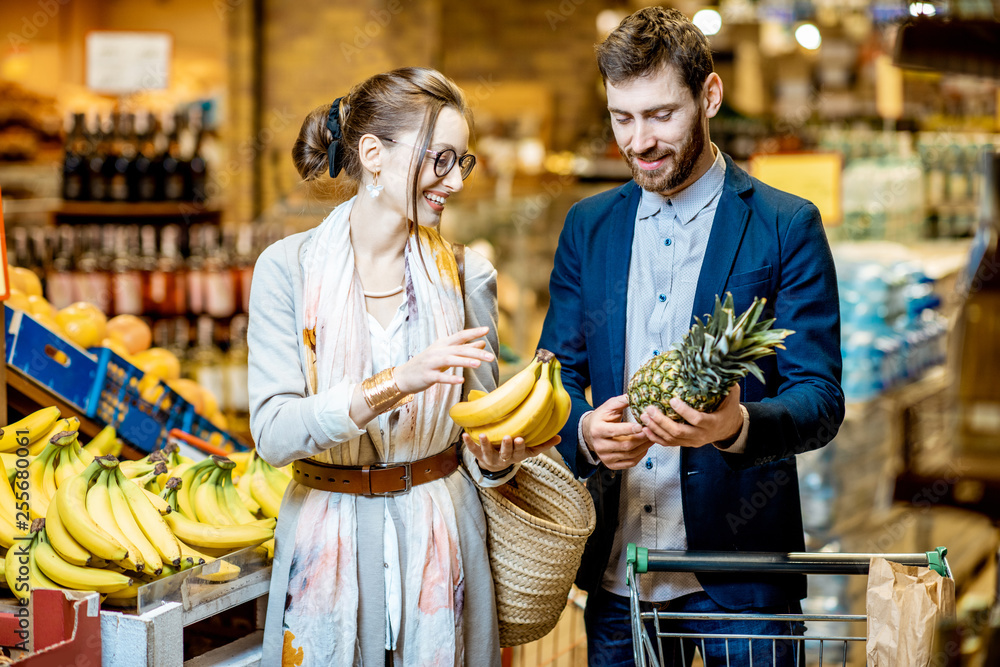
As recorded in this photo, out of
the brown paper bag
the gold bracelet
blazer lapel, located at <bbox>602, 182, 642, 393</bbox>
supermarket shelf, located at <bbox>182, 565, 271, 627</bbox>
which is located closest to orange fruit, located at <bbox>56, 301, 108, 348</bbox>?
supermarket shelf, located at <bbox>182, 565, 271, 627</bbox>

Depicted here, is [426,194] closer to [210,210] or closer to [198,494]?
[198,494]

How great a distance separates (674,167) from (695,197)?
0.13 m

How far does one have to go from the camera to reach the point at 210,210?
5.71 meters

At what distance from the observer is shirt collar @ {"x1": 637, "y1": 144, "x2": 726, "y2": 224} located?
199 cm

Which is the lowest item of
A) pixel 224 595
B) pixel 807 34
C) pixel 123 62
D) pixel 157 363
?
pixel 224 595

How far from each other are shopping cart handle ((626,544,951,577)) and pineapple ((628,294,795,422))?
289 mm

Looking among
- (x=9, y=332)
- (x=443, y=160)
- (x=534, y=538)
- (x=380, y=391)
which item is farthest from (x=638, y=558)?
(x=9, y=332)

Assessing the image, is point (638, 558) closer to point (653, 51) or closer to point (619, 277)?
point (619, 277)

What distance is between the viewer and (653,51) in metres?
1.82

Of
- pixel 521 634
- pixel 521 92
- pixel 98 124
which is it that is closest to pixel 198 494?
pixel 521 634

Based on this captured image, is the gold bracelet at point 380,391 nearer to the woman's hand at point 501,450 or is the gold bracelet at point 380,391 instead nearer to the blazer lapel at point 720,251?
the woman's hand at point 501,450

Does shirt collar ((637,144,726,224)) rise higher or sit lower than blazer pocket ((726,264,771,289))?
higher

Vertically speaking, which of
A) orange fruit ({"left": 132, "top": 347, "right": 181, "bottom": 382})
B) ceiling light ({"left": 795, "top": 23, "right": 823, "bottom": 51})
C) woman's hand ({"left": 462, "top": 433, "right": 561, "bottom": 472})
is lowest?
woman's hand ({"left": 462, "top": 433, "right": 561, "bottom": 472})

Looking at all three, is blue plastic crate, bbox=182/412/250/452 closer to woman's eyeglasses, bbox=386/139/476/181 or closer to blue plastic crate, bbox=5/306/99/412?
blue plastic crate, bbox=5/306/99/412
